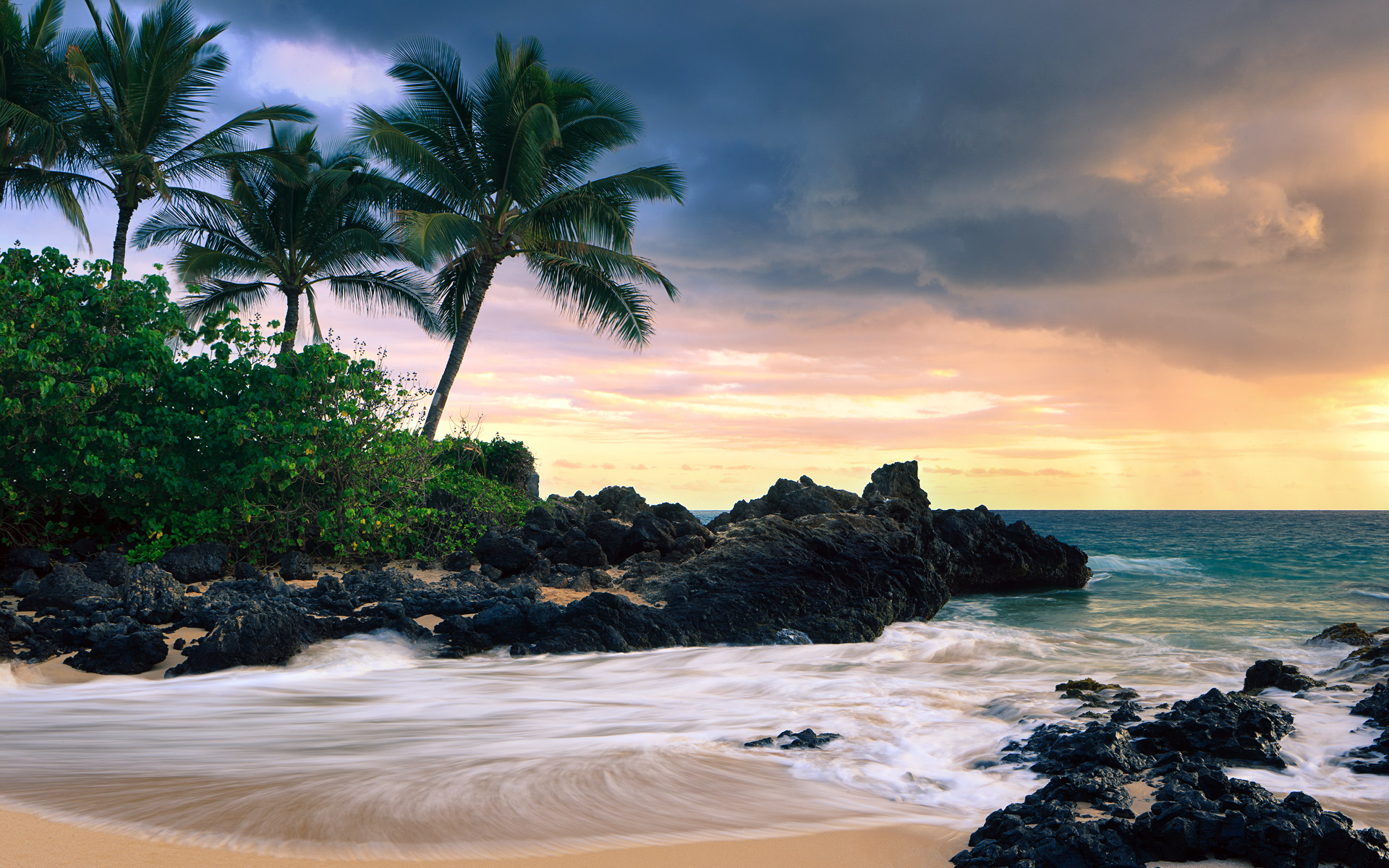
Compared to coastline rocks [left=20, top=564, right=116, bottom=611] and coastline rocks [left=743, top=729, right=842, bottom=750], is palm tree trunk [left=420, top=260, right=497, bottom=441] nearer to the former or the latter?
coastline rocks [left=20, top=564, right=116, bottom=611]

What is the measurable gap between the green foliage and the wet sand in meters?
7.75

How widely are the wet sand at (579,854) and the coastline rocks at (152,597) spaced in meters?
4.46

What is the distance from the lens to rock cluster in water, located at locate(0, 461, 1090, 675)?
6.28m

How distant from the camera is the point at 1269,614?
43.1 feet

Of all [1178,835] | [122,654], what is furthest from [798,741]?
[122,654]

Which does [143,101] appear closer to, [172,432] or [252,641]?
[172,432]

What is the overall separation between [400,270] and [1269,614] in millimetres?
19683

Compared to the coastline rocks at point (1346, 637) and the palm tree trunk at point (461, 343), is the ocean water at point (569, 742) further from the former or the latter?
the palm tree trunk at point (461, 343)

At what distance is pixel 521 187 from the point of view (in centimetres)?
1591

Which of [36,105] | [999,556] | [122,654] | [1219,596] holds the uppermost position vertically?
[36,105]

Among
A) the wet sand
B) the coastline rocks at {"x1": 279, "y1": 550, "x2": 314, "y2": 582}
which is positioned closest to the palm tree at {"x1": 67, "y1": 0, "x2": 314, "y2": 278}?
the coastline rocks at {"x1": 279, "y1": 550, "x2": 314, "y2": 582}

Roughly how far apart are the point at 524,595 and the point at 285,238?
14673 millimetres

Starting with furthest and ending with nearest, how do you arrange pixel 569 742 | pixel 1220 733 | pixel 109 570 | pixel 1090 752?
pixel 109 570
pixel 569 742
pixel 1220 733
pixel 1090 752

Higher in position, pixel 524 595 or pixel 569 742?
pixel 524 595
